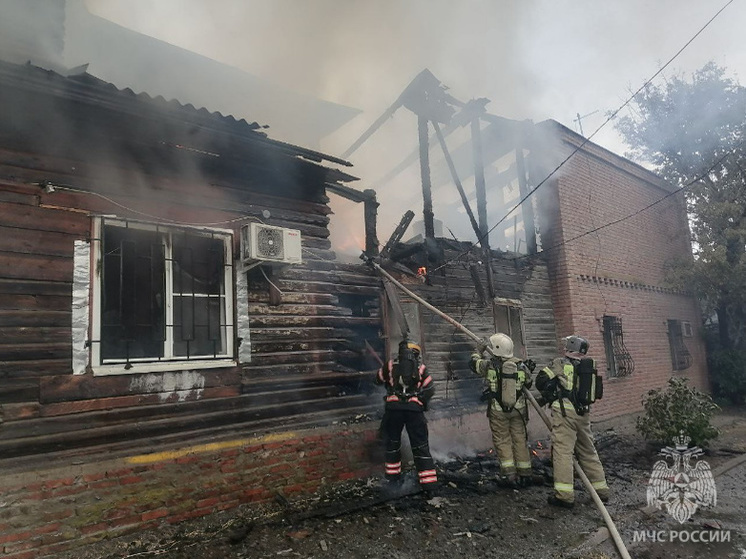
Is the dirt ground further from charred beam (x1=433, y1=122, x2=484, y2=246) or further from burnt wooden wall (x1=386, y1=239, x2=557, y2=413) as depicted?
charred beam (x1=433, y1=122, x2=484, y2=246)

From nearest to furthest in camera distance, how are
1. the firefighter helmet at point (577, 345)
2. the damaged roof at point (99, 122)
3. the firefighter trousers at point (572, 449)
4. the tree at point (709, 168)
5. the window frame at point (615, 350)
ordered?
the damaged roof at point (99, 122)
the firefighter trousers at point (572, 449)
the firefighter helmet at point (577, 345)
the window frame at point (615, 350)
the tree at point (709, 168)

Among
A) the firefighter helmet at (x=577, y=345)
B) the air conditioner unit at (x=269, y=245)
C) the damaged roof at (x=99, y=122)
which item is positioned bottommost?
the firefighter helmet at (x=577, y=345)

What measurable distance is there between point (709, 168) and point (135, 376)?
48.6ft

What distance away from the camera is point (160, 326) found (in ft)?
15.3

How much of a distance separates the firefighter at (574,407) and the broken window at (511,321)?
125 inches

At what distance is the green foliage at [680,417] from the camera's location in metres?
7.21

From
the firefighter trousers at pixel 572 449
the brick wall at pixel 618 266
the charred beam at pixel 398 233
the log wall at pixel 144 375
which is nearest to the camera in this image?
the log wall at pixel 144 375

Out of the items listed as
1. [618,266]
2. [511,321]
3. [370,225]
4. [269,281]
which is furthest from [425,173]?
[618,266]

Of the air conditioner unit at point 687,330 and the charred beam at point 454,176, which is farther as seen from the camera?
the air conditioner unit at point 687,330

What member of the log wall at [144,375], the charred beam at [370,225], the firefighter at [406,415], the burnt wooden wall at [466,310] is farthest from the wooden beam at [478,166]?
the firefighter at [406,415]

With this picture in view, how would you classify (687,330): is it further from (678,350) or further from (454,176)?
(454,176)

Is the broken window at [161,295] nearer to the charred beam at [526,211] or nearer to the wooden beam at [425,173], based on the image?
the wooden beam at [425,173]

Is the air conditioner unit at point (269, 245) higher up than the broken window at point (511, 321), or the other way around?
the air conditioner unit at point (269, 245)

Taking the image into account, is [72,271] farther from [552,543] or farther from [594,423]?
[594,423]
